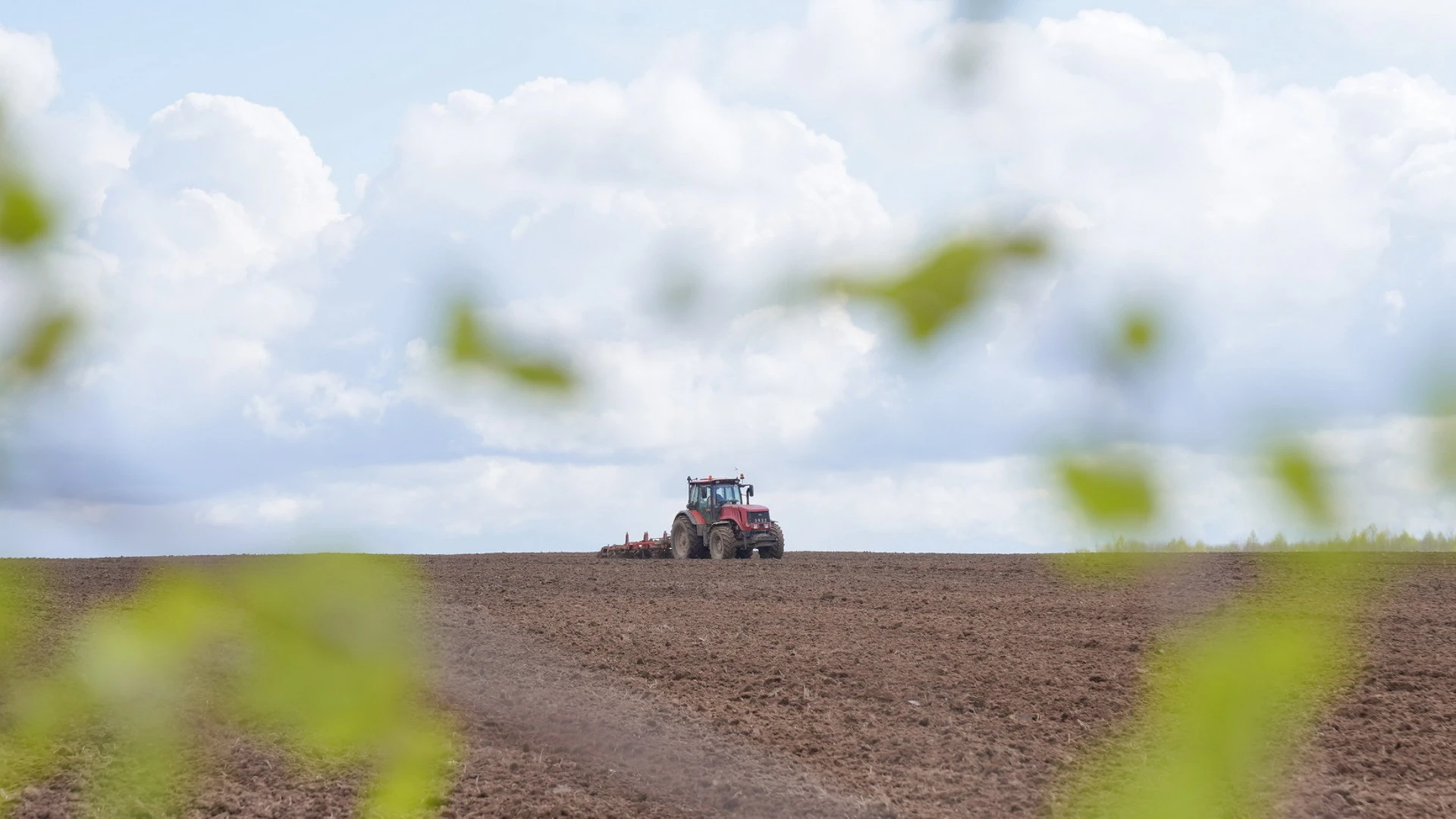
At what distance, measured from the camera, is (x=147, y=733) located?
3.12ft

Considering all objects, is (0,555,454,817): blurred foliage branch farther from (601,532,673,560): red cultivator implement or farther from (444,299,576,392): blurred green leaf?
(601,532,673,560): red cultivator implement

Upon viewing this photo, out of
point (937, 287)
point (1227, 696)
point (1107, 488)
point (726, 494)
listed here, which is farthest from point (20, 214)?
point (726, 494)

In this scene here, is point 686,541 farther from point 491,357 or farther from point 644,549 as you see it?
point 491,357

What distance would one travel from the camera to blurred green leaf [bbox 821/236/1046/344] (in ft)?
2.51

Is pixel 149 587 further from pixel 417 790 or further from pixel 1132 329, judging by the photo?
pixel 1132 329

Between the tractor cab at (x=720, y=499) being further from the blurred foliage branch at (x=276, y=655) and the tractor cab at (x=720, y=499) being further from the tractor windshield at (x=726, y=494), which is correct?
→ the blurred foliage branch at (x=276, y=655)

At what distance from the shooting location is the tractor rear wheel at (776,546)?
18.1 metres

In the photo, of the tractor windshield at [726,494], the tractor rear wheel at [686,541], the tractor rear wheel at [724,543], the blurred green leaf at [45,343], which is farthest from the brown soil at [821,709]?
the tractor rear wheel at [686,541]

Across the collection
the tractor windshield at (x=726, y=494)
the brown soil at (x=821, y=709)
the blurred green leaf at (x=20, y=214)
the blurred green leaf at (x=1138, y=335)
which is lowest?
the brown soil at (x=821, y=709)

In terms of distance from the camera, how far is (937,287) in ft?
2.52

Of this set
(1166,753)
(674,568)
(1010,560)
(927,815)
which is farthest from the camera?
(1010,560)

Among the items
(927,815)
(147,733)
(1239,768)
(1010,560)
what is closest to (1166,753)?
(1239,768)

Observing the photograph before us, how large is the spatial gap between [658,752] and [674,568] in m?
10.6

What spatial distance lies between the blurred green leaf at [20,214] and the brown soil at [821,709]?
0.86m
